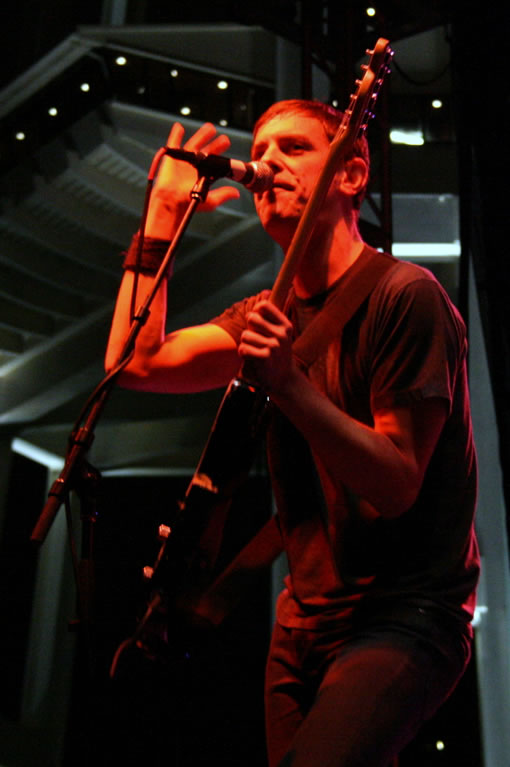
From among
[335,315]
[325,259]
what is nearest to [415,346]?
[335,315]

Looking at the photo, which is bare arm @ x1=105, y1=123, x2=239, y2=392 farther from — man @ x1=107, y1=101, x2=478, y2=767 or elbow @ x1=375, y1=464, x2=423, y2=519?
elbow @ x1=375, y1=464, x2=423, y2=519

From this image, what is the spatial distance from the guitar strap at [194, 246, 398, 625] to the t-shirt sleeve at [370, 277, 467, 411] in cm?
9

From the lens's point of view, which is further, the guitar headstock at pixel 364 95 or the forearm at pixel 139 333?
the forearm at pixel 139 333

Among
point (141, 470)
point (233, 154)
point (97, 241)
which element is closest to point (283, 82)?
point (233, 154)

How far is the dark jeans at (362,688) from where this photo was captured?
1.29 m

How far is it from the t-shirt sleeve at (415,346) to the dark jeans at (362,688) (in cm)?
42

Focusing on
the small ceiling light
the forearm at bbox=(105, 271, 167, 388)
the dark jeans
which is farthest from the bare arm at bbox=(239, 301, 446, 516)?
the small ceiling light

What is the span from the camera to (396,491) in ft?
4.60

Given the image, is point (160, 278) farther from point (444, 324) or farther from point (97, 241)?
point (97, 241)

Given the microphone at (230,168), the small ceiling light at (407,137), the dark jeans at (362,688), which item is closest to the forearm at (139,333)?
the microphone at (230,168)

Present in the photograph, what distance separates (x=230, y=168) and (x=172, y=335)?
0.50 meters

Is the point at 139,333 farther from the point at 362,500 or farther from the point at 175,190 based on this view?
the point at 362,500

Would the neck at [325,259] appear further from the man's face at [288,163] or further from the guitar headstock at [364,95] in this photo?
the guitar headstock at [364,95]

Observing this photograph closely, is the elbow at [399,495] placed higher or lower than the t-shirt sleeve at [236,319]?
lower
